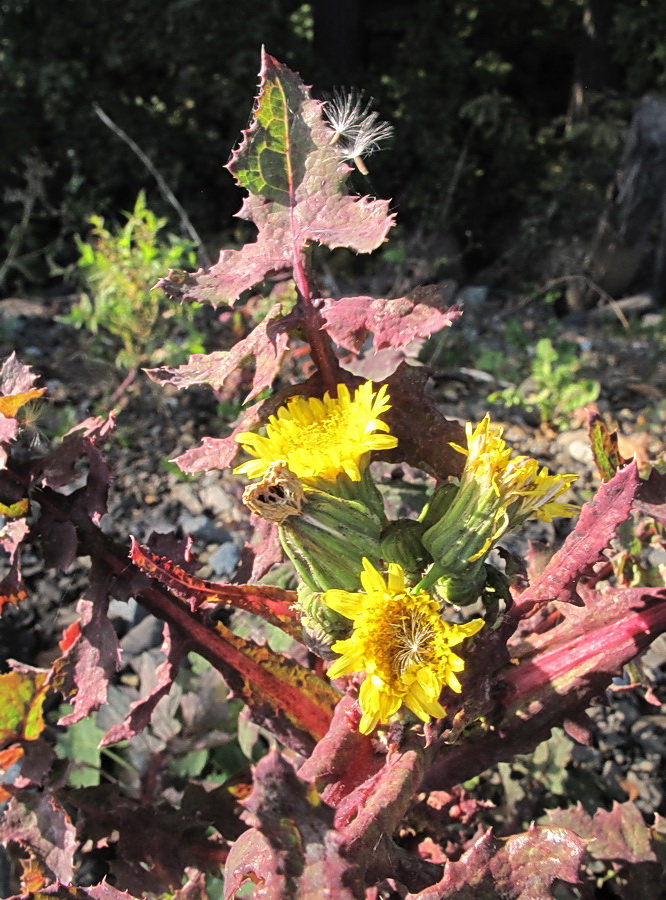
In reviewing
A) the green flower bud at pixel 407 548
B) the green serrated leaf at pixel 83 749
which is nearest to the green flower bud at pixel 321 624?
the green flower bud at pixel 407 548

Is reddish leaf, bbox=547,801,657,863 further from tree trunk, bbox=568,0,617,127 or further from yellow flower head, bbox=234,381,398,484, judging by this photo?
tree trunk, bbox=568,0,617,127

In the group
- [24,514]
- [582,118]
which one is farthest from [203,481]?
[582,118]

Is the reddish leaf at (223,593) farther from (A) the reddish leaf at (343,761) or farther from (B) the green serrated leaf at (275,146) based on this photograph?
(B) the green serrated leaf at (275,146)

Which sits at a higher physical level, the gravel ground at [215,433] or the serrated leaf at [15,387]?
the serrated leaf at [15,387]

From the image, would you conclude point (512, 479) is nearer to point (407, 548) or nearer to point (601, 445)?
point (407, 548)

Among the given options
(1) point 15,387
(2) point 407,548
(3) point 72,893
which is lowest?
(3) point 72,893

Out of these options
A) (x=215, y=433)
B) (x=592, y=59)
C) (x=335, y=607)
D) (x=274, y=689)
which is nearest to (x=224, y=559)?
(x=215, y=433)
